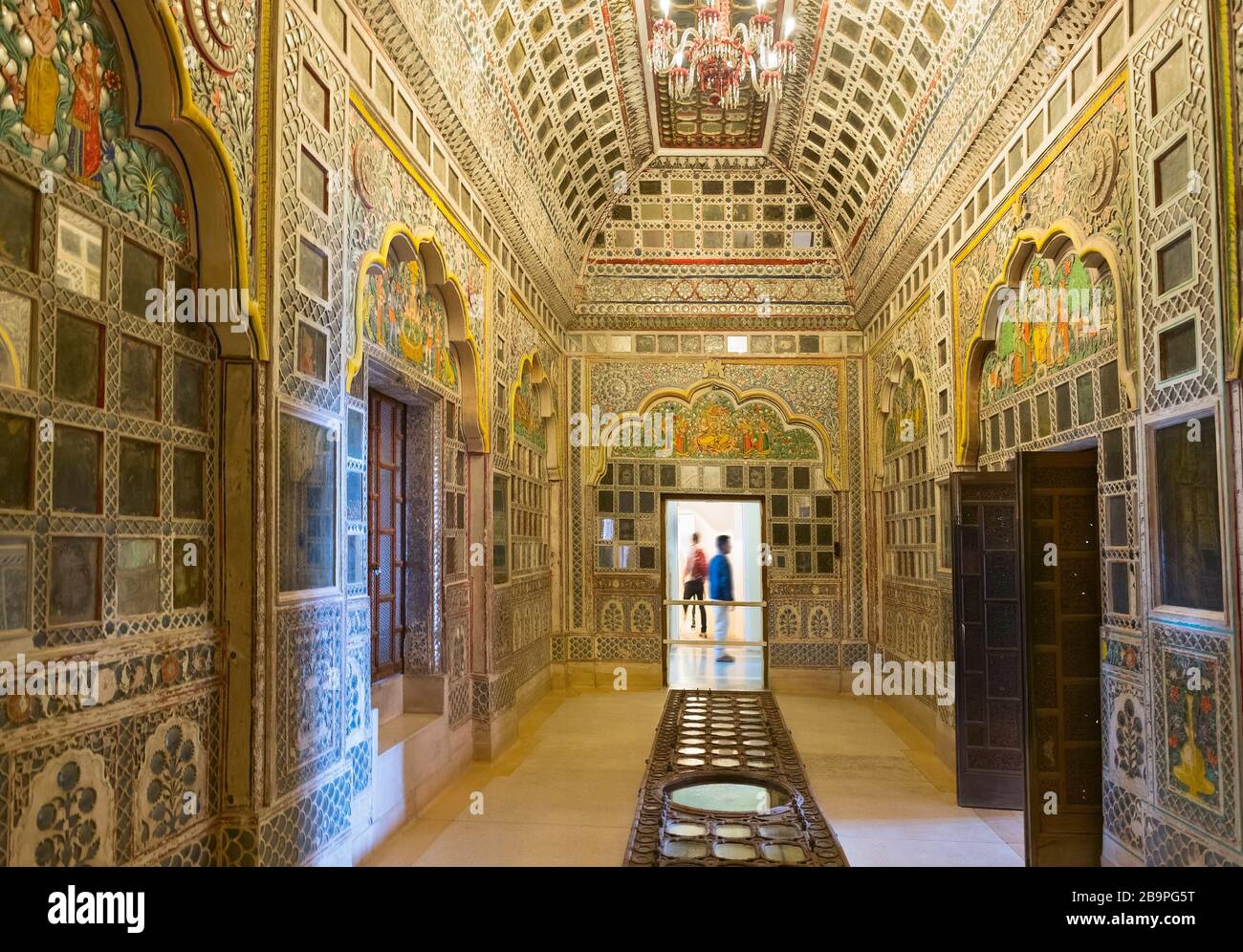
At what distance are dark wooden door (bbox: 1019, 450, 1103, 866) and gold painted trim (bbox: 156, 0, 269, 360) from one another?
439cm

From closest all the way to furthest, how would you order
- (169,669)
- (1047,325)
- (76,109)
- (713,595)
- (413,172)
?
(76,109) → (169,669) → (1047,325) → (413,172) → (713,595)

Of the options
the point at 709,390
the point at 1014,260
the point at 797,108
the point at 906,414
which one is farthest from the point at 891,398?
the point at 1014,260

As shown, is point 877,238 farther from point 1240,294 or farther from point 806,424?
point 1240,294

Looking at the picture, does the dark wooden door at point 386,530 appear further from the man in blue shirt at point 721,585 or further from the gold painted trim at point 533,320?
the man in blue shirt at point 721,585

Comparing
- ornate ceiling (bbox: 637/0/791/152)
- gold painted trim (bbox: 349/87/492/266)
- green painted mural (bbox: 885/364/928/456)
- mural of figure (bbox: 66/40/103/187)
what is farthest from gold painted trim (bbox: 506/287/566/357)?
mural of figure (bbox: 66/40/103/187)

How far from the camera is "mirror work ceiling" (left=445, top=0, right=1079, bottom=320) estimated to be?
7.27 m

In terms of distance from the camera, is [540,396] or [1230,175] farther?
[540,396]

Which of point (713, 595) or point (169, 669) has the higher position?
point (169, 669)

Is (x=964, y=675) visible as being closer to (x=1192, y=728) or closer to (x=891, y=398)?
(x=1192, y=728)

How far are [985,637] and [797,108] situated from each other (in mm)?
6498

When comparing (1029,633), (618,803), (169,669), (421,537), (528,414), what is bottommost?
(618,803)

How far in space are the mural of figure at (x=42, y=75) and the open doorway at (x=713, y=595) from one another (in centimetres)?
978

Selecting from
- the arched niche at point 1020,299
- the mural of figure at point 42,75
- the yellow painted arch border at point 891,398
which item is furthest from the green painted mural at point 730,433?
the mural of figure at point 42,75

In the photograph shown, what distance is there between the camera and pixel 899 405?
10.9 meters
